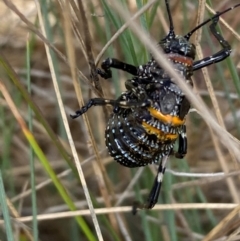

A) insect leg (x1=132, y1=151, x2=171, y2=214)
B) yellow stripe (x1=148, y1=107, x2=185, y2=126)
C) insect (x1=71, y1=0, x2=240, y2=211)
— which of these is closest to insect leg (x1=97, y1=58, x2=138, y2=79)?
insect (x1=71, y1=0, x2=240, y2=211)

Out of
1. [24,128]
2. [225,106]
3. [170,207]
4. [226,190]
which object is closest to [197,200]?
[226,190]

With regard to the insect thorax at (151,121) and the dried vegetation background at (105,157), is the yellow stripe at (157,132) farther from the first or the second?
the dried vegetation background at (105,157)

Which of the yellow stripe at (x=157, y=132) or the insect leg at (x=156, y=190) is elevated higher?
the yellow stripe at (x=157, y=132)

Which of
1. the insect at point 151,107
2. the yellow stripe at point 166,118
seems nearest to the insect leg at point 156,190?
the insect at point 151,107

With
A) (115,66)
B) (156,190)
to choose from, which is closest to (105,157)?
(156,190)

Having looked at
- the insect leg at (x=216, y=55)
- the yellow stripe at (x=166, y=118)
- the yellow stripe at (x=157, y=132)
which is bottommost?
the yellow stripe at (x=157, y=132)

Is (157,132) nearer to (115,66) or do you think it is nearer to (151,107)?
(151,107)

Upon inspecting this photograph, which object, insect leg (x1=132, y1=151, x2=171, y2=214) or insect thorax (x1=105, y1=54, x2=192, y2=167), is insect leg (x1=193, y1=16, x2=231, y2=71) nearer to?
insect thorax (x1=105, y1=54, x2=192, y2=167)

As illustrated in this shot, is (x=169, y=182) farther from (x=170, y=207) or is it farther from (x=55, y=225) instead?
(x=55, y=225)
